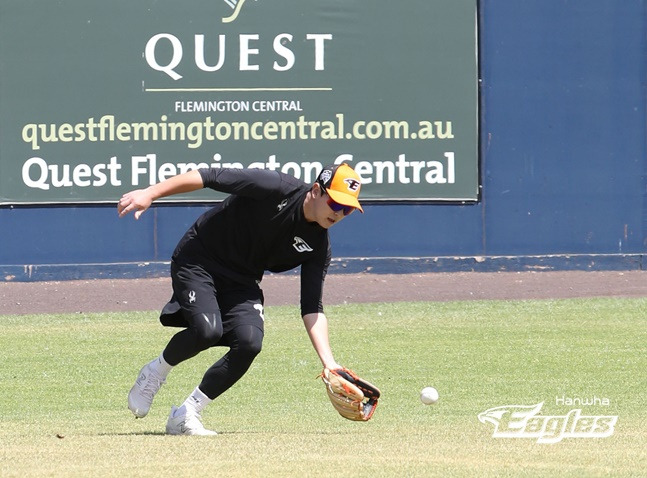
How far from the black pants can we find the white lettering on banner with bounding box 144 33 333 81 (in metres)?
10.6

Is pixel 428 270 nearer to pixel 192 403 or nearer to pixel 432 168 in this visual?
pixel 432 168

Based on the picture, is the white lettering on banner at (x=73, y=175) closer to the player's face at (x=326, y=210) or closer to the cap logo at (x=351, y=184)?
the player's face at (x=326, y=210)

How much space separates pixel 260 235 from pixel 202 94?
35.4ft

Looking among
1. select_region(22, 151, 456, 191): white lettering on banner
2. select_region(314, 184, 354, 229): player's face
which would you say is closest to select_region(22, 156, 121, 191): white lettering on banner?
select_region(22, 151, 456, 191): white lettering on banner

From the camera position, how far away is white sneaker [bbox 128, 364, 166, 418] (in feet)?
27.2

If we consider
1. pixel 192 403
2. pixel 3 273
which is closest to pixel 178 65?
pixel 3 273

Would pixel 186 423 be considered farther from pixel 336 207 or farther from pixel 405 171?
pixel 405 171

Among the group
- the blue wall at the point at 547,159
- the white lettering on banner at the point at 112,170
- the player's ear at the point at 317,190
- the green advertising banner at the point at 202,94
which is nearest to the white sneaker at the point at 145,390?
the player's ear at the point at 317,190

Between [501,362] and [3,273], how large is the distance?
8.74 meters

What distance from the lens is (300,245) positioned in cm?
798

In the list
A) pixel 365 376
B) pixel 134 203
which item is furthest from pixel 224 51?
pixel 134 203

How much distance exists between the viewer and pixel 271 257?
812 centimetres

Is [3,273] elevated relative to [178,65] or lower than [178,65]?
lower

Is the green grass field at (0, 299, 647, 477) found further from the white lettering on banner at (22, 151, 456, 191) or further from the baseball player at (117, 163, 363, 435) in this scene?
the white lettering on banner at (22, 151, 456, 191)
